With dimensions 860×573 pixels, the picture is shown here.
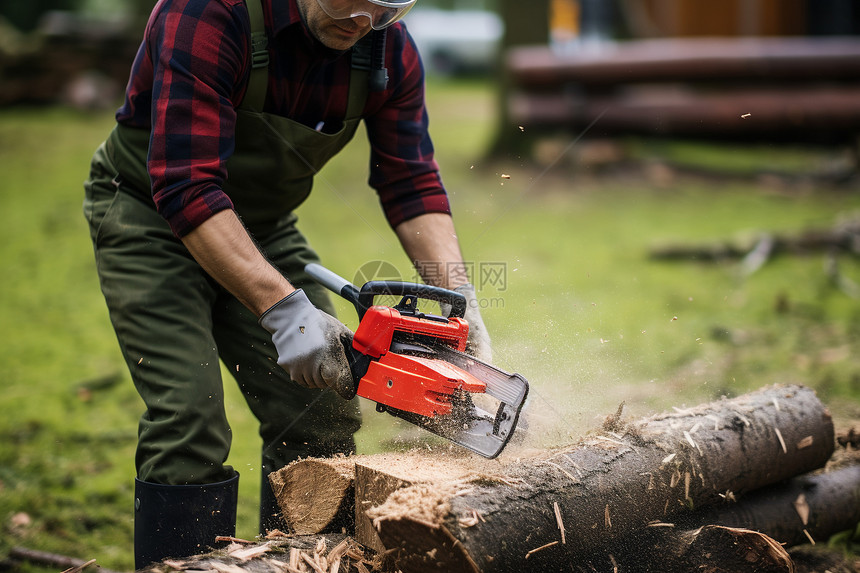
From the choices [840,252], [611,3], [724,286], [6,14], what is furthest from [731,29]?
[6,14]

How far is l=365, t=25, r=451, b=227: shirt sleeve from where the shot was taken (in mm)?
2715

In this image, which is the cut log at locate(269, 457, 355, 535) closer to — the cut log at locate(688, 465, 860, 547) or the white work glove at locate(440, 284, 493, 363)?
the white work glove at locate(440, 284, 493, 363)

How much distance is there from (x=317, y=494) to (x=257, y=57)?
1.31 meters

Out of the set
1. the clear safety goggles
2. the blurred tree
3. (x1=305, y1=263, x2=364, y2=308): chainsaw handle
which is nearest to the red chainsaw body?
(x1=305, y1=263, x2=364, y2=308): chainsaw handle

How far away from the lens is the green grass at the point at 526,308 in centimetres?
308

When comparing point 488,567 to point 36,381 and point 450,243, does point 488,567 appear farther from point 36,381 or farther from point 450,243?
point 36,381

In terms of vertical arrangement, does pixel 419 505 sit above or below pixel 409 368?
below

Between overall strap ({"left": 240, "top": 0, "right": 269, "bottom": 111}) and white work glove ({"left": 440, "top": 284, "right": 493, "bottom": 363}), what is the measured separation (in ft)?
3.01

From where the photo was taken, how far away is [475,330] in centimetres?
256

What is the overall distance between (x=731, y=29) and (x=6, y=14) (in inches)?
658

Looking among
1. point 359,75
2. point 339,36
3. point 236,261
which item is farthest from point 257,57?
point 236,261

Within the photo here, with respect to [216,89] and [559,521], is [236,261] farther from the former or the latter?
[559,521]

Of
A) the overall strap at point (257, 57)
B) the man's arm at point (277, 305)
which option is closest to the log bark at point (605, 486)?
the man's arm at point (277, 305)

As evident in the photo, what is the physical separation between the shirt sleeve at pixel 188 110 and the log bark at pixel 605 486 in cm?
98
